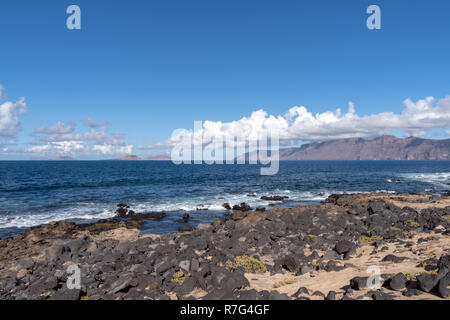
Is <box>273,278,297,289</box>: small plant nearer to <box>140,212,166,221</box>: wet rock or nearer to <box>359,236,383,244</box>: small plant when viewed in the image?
<box>359,236,383,244</box>: small plant

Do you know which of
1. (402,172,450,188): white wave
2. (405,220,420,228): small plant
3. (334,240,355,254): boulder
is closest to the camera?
(334,240,355,254): boulder

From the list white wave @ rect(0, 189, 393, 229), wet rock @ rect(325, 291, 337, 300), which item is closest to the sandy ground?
wet rock @ rect(325, 291, 337, 300)

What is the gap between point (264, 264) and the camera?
13.5 meters

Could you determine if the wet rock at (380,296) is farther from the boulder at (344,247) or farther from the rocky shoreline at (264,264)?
the boulder at (344,247)

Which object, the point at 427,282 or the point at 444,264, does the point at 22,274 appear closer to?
the point at 427,282

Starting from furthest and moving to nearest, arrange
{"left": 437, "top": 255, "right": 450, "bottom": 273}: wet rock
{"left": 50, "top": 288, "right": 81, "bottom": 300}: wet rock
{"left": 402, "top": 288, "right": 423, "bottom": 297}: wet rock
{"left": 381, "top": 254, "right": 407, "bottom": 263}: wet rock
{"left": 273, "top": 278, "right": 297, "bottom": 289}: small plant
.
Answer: {"left": 381, "top": 254, "right": 407, "bottom": 263}: wet rock
{"left": 273, "top": 278, "right": 297, "bottom": 289}: small plant
{"left": 50, "top": 288, "right": 81, "bottom": 300}: wet rock
{"left": 437, "top": 255, "right": 450, "bottom": 273}: wet rock
{"left": 402, "top": 288, "right": 423, "bottom": 297}: wet rock

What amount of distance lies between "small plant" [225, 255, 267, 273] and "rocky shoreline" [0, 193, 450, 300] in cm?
5

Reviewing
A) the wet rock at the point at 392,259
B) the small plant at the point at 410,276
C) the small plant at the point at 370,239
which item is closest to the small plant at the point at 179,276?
the small plant at the point at 410,276

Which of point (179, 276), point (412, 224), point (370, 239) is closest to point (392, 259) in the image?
point (370, 239)

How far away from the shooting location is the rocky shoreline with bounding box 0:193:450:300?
9.54 metres

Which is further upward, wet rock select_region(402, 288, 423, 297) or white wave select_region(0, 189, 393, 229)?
wet rock select_region(402, 288, 423, 297)

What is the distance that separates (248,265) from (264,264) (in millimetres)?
837

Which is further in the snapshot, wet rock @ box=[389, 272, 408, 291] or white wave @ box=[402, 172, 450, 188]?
white wave @ box=[402, 172, 450, 188]
